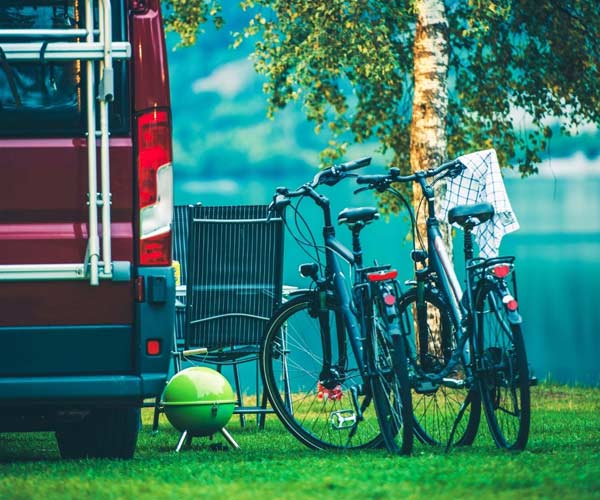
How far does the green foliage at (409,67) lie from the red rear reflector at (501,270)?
7028mm

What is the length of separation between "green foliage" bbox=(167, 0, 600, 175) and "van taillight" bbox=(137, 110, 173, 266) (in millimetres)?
7124

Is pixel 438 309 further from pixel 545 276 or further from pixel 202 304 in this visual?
pixel 545 276

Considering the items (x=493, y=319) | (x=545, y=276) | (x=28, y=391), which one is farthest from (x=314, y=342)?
(x=545, y=276)

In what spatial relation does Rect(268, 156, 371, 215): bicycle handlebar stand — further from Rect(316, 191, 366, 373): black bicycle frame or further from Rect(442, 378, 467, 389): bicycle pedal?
Rect(442, 378, 467, 389): bicycle pedal

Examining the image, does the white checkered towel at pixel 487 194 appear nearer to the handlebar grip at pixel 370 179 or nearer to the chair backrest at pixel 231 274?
the handlebar grip at pixel 370 179

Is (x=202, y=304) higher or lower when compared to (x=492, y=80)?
lower

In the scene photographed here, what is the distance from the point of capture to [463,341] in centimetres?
600

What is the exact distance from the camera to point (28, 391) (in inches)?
213

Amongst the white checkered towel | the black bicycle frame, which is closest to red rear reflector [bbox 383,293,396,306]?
the black bicycle frame

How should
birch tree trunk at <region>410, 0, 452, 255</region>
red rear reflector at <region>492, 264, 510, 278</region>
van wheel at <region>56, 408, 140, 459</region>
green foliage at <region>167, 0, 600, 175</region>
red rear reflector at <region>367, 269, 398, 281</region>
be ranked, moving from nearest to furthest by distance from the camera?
red rear reflector at <region>492, 264, 510, 278</region>, red rear reflector at <region>367, 269, 398, 281</region>, van wheel at <region>56, 408, 140, 459</region>, birch tree trunk at <region>410, 0, 452, 255</region>, green foliage at <region>167, 0, 600, 175</region>

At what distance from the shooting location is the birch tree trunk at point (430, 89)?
39.7 feet

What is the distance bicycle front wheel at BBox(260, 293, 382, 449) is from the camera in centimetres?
636

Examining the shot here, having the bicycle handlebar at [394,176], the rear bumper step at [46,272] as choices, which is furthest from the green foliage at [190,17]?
the rear bumper step at [46,272]

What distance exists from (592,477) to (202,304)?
3.33 meters
